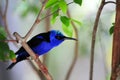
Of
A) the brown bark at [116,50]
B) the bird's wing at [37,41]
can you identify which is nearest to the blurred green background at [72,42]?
the bird's wing at [37,41]

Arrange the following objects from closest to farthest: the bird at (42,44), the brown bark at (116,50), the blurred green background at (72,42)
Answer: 1. the brown bark at (116,50)
2. the bird at (42,44)
3. the blurred green background at (72,42)

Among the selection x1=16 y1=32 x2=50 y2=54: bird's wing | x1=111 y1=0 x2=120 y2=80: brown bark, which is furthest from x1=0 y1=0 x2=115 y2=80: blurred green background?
x1=111 y1=0 x2=120 y2=80: brown bark

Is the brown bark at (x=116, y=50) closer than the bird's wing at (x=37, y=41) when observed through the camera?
Yes

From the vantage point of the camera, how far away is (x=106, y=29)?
38.1 inches

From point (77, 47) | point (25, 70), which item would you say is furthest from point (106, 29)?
point (25, 70)

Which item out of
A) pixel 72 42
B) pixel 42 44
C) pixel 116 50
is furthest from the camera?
pixel 72 42

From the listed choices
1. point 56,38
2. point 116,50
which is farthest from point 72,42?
point 116,50

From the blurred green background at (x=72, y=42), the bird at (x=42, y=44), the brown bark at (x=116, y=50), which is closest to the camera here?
the brown bark at (x=116, y=50)

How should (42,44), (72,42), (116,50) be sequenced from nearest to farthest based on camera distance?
(116,50), (42,44), (72,42)

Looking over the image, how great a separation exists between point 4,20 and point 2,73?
8.9 inches

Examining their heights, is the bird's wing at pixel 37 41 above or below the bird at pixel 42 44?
above

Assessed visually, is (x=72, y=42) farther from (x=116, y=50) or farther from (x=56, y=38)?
(x=116, y=50)

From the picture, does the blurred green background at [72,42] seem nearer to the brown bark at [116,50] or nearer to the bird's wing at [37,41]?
the bird's wing at [37,41]

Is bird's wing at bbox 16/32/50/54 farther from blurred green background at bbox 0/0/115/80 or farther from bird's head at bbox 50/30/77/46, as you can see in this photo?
blurred green background at bbox 0/0/115/80
